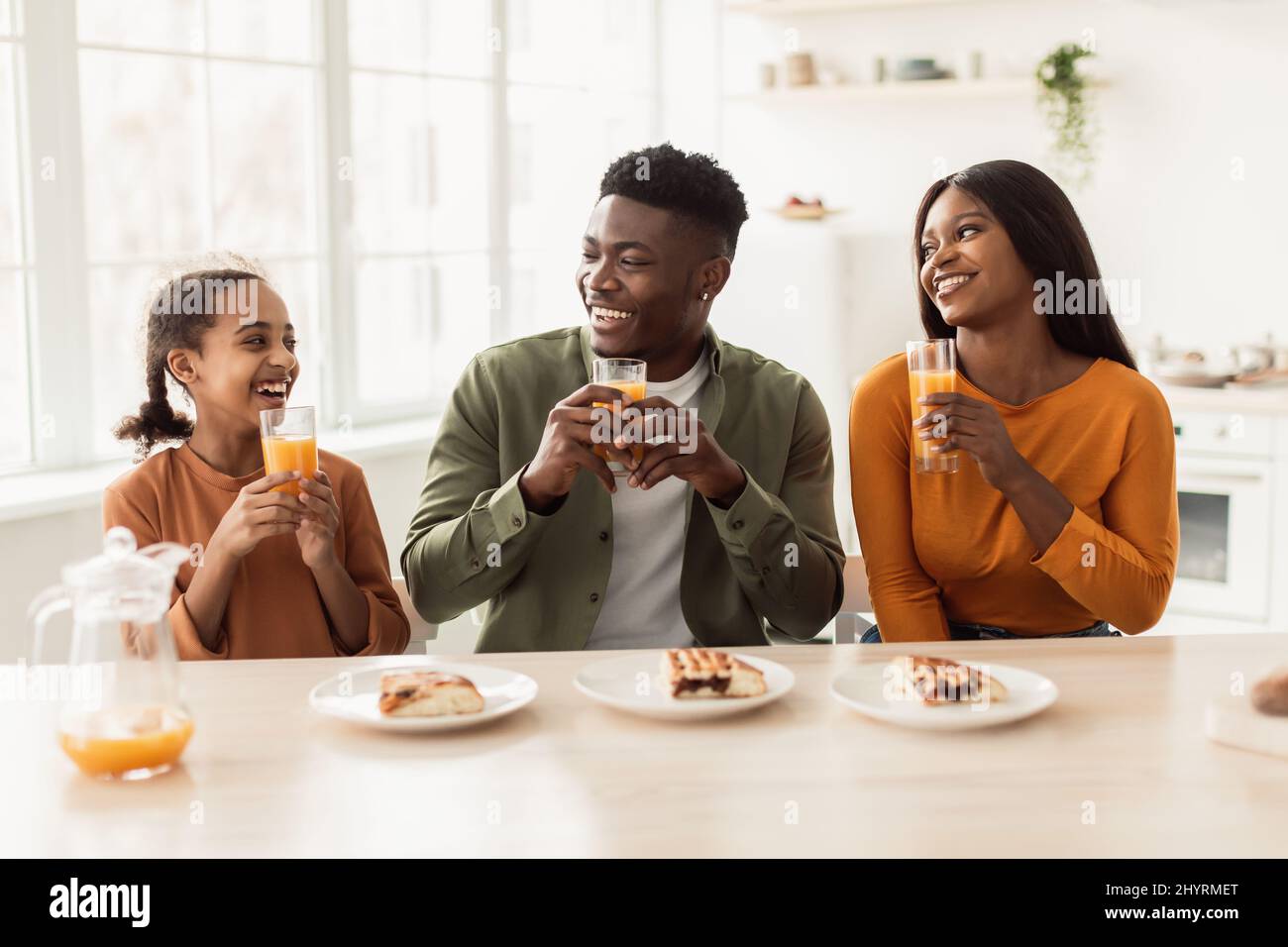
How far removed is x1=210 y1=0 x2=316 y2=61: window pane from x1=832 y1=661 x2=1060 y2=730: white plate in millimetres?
2690

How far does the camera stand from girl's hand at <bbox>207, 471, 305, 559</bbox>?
5.69 ft

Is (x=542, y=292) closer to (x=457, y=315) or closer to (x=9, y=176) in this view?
(x=457, y=315)

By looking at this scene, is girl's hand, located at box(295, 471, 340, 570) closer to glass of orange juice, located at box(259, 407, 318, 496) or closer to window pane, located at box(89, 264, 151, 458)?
glass of orange juice, located at box(259, 407, 318, 496)

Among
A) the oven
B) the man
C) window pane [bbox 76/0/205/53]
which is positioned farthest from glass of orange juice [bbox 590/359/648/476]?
the oven

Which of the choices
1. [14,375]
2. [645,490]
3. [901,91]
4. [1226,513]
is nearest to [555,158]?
[901,91]

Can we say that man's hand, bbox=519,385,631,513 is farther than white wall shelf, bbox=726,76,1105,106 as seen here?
No

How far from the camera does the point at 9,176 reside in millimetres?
2928

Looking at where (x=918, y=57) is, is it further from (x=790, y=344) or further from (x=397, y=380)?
(x=397, y=380)

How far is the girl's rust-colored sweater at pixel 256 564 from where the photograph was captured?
1936 millimetres

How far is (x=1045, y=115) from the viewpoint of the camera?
4.79 m

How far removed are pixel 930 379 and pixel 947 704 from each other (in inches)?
22.5

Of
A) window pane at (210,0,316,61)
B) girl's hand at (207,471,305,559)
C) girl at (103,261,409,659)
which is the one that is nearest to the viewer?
girl's hand at (207,471,305,559)

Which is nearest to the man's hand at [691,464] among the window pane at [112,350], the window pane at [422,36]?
the window pane at [112,350]
